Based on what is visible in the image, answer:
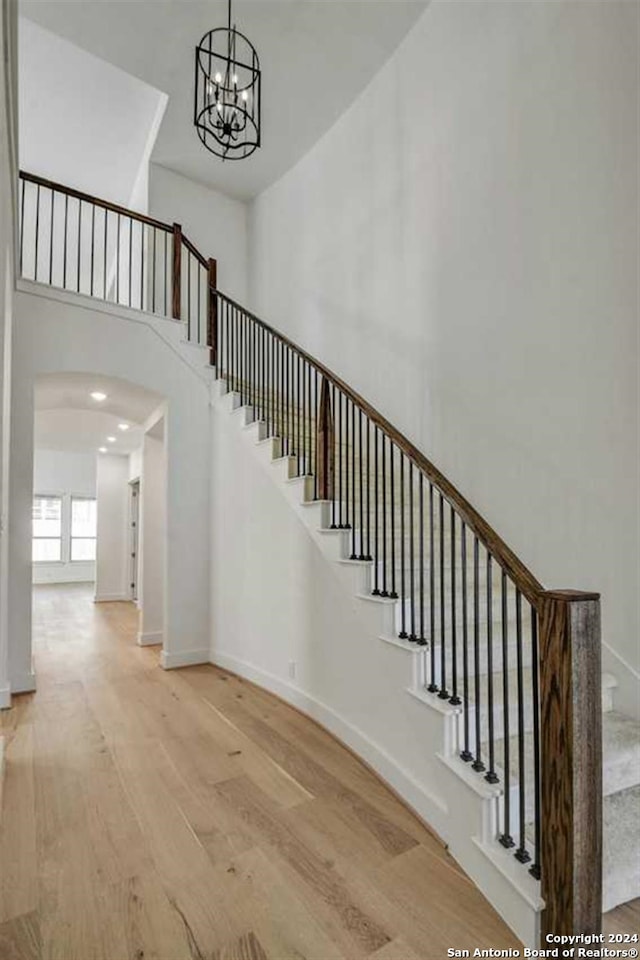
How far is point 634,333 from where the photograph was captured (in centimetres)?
267

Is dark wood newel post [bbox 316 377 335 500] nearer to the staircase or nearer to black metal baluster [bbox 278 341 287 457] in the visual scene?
the staircase

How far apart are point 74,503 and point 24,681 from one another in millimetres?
9049

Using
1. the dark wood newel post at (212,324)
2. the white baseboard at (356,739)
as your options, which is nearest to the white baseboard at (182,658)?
the white baseboard at (356,739)

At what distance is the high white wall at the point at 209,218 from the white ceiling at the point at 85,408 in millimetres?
2543

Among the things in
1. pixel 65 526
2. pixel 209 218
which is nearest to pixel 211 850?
pixel 209 218

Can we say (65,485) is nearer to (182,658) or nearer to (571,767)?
(182,658)

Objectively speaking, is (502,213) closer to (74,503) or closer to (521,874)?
(521,874)

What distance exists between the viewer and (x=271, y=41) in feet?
15.3

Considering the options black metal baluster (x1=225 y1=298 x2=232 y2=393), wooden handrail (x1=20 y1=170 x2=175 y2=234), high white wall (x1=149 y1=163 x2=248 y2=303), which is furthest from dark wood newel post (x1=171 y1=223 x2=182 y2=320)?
high white wall (x1=149 y1=163 x2=248 y2=303)

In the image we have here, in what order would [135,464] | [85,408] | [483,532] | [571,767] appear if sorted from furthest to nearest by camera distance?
[135,464] < [85,408] < [483,532] < [571,767]

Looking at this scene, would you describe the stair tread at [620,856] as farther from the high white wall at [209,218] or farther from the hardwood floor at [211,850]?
the high white wall at [209,218]

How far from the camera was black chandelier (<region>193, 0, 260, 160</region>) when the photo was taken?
3344 mm

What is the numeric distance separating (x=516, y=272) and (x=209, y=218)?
4.83 meters

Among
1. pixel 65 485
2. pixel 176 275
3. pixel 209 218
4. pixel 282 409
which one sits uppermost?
pixel 209 218
